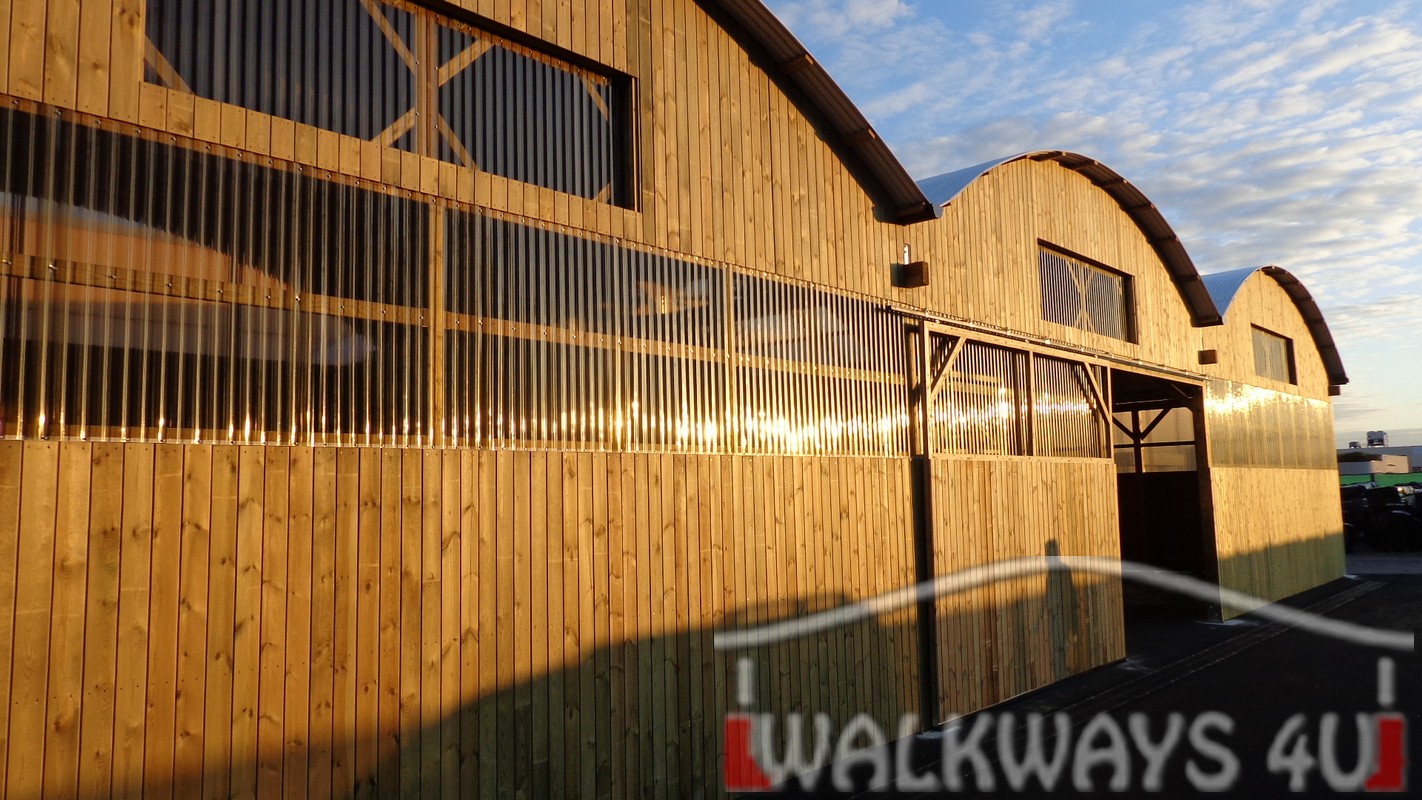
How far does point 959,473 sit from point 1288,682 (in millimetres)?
4617

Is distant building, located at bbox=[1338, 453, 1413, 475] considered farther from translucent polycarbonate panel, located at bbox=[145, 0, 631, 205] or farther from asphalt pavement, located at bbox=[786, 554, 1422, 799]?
translucent polycarbonate panel, located at bbox=[145, 0, 631, 205]

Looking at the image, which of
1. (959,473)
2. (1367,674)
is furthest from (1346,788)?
(1367,674)

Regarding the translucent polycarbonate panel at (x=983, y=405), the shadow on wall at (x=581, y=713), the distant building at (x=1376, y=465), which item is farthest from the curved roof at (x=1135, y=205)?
the distant building at (x=1376, y=465)

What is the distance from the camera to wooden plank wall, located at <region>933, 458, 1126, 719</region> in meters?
9.66

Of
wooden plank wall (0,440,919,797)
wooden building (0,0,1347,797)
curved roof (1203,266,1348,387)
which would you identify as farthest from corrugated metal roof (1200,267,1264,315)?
wooden plank wall (0,440,919,797)

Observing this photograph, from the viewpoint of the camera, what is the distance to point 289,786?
4758 mm

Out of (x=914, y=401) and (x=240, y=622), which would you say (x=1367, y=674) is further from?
(x=240, y=622)

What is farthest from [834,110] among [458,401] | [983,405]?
[458,401]

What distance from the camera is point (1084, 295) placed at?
1327 centimetres

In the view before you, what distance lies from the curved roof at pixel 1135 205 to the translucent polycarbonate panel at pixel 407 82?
13.7 feet

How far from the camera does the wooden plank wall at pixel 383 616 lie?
4.20m

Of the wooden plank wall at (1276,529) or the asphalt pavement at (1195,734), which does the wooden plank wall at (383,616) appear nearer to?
the asphalt pavement at (1195,734)

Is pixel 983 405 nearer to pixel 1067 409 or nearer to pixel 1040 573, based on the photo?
pixel 1040 573

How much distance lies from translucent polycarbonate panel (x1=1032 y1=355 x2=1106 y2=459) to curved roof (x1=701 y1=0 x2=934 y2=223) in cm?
341
